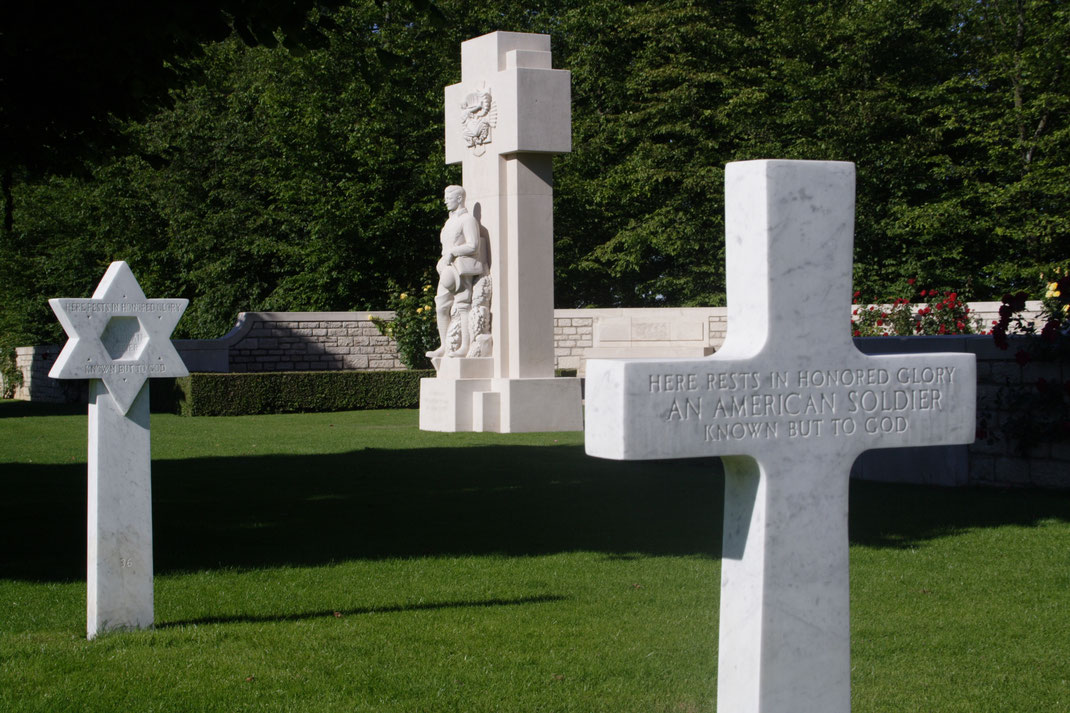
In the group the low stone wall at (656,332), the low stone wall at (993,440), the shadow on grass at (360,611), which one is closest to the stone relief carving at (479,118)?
the low stone wall at (656,332)

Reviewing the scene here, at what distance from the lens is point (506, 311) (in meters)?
18.5

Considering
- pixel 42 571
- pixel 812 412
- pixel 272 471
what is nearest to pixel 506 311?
pixel 272 471

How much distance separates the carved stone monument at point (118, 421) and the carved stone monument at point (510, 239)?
12.1 meters

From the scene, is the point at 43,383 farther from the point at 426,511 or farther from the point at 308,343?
the point at 426,511

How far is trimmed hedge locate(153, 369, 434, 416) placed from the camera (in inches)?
883

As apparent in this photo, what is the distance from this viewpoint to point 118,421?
5812 millimetres

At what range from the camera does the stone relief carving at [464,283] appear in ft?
60.4

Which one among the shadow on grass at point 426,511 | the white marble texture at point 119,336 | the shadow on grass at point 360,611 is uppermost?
the white marble texture at point 119,336

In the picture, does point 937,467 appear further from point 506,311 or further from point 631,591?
point 506,311

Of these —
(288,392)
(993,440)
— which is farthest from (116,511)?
(288,392)

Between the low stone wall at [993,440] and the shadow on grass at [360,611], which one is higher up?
the low stone wall at [993,440]

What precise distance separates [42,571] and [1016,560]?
5.99 metres

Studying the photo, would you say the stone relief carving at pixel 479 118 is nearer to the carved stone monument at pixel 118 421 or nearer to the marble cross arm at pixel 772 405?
the carved stone monument at pixel 118 421

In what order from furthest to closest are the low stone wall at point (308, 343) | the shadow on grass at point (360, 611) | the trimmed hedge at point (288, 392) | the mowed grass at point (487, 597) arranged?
the low stone wall at point (308, 343), the trimmed hedge at point (288, 392), the shadow on grass at point (360, 611), the mowed grass at point (487, 597)
